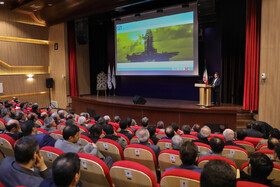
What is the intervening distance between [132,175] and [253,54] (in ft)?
19.8

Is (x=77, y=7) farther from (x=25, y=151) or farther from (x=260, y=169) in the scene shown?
(x=260, y=169)

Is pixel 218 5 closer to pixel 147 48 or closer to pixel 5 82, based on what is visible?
pixel 147 48

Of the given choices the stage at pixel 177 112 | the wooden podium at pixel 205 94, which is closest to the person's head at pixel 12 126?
the stage at pixel 177 112

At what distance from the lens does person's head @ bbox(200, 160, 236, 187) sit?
124cm

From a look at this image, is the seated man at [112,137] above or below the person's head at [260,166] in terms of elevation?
below

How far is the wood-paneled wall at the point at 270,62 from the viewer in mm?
5828

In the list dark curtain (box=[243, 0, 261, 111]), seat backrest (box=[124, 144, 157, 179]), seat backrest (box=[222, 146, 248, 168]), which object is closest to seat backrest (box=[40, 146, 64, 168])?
seat backrest (box=[124, 144, 157, 179])

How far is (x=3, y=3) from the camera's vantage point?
10.4 metres

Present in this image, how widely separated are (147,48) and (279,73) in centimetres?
538

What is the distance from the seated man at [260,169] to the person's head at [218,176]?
24.0 inches

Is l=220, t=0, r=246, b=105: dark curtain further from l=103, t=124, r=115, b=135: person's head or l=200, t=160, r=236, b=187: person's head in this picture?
l=200, t=160, r=236, b=187: person's head

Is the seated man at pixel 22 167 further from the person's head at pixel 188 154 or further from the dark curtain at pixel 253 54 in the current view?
the dark curtain at pixel 253 54

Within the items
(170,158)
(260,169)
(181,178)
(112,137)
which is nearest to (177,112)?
(112,137)

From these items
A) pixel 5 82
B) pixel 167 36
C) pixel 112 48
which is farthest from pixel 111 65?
pixel 5 82
